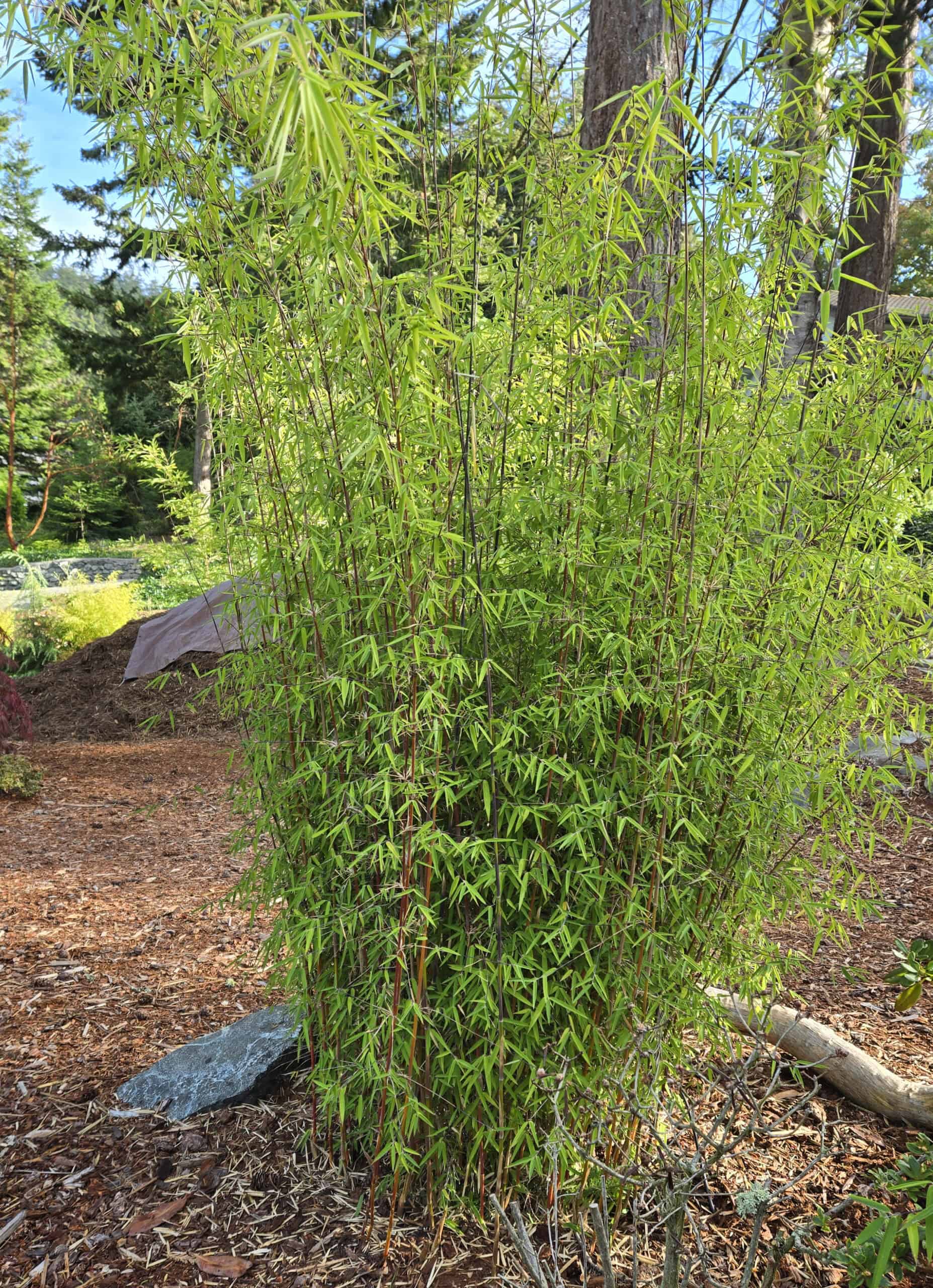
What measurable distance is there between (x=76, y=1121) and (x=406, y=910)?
1.24 meters

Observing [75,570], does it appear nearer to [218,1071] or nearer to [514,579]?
[218,1071]

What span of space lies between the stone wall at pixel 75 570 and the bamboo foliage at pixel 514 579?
10968mm

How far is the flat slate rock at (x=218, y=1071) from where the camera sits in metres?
2.06

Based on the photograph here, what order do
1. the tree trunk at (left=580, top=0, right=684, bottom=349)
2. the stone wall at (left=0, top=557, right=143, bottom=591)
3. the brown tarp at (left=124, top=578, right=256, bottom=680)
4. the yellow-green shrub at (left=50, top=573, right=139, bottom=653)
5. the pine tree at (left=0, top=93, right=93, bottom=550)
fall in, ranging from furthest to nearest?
the pine tree at (left=0, top=93, right=93, bottom=550) → the stone wall at (left=0, top=557, right=143, bottom=591) → the yellow-green shrub at (left=50, top=573, right=139, bottom=653) → the brown tarp at (left=124, top=578, right=256, bottom=680) → the tree trunk at (left=580, top=0, right=684, bottom=349)

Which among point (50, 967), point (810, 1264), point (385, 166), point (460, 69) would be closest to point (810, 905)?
point (810, 1264)

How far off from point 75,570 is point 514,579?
38.9ft

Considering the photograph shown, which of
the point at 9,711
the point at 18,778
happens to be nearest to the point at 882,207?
the point at 9,711

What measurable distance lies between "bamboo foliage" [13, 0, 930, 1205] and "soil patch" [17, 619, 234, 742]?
4182mm

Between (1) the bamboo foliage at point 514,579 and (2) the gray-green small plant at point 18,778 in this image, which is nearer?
(1) the bamboo foliage at point 514,579

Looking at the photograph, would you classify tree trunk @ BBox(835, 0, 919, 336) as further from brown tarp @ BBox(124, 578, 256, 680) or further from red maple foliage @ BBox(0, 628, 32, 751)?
red maple foliage @ BBox(0, 628, 32, 751)

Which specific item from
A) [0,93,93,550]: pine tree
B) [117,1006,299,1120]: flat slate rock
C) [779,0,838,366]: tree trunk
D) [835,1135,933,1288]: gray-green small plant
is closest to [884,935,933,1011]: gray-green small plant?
[835,1135,933,1288]: gray-green small plant

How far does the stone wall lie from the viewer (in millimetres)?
12102

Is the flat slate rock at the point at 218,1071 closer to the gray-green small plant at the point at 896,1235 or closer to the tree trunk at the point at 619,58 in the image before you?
the gray-green small plant at the point at 896,1235

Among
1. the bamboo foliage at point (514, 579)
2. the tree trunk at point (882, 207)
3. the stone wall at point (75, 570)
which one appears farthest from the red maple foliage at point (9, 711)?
the stone wall at point (75, 570)
